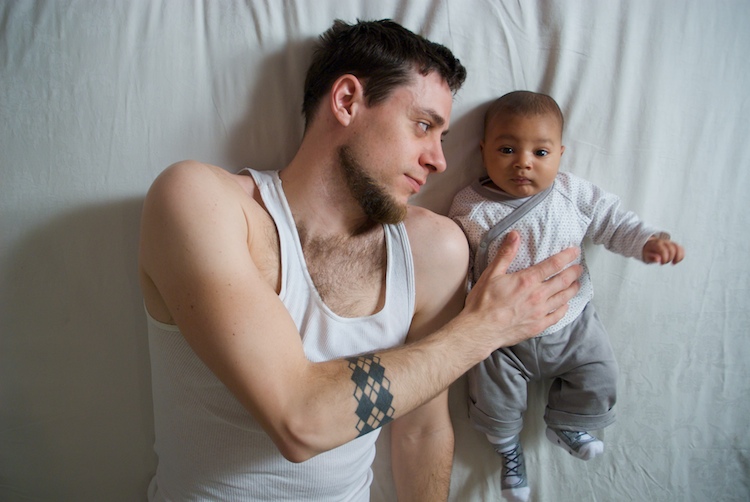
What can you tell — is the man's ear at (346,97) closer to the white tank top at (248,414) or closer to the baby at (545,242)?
the white tank top at (248,414)

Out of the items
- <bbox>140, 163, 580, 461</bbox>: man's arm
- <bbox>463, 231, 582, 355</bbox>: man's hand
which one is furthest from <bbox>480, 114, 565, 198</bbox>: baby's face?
<bbox>140, 163, 580, 461</bbox>: man's arm

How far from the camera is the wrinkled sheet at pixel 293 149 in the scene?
38.3 inches

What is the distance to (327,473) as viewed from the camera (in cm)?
90

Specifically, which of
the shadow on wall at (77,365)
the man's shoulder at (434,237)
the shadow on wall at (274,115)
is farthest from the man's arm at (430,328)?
the shadow on wall at (77,365)

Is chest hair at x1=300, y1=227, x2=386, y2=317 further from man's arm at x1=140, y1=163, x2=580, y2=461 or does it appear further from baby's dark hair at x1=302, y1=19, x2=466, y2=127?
baby's dark hair at x1=302, y1=19, x2=466, y2=127

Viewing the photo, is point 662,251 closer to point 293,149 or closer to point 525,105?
point 525,105

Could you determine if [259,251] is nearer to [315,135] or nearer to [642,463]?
[315,135]

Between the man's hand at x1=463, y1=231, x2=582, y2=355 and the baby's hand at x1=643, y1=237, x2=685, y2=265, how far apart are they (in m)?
0.13

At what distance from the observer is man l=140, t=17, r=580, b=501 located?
2.31 feet

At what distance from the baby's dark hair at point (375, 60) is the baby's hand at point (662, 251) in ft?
1.77

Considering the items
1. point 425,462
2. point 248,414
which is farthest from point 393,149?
point 425,462

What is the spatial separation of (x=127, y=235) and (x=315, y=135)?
486mm

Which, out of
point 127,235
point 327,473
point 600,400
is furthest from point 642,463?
point 127,235

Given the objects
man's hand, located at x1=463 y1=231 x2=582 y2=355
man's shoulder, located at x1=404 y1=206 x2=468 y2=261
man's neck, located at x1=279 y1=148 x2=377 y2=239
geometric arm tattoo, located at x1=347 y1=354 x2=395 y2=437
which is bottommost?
geometric arm tattoo, located at x1=347 y1=354 x2=395 y2=437
